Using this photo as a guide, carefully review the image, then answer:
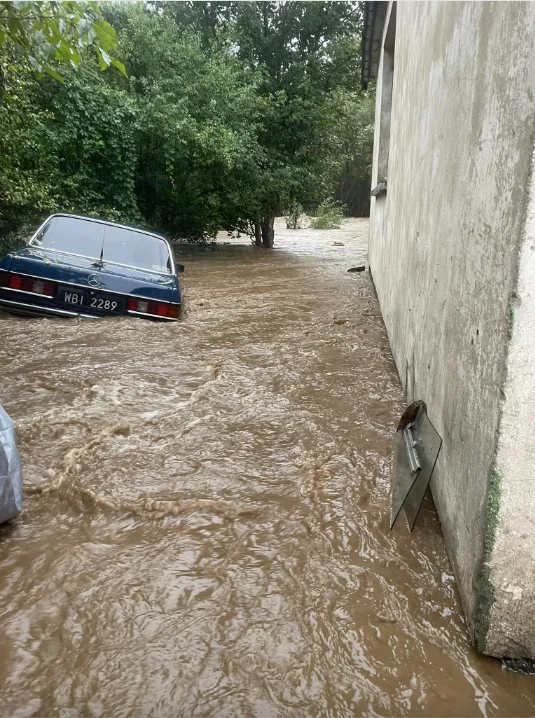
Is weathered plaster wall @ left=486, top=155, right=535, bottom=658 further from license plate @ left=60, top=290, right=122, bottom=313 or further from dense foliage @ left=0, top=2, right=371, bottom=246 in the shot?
dense foliage @ left=0, top=2, right=371, bottom=246

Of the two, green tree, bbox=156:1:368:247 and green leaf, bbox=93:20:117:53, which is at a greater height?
green tree, bbox=156:1:368:247

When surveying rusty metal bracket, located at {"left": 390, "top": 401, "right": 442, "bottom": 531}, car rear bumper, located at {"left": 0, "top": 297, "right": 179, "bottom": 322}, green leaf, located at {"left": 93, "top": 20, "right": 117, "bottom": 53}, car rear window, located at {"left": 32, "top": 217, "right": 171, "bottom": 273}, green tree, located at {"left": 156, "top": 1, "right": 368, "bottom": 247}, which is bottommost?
rusty metal bracket, located at {"left": 390, "top": 401, "right": 442, "bottom": 531}

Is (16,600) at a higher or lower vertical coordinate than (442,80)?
lower

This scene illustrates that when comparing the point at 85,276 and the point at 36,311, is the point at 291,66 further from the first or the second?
the point at 36,311

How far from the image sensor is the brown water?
6.45 ft

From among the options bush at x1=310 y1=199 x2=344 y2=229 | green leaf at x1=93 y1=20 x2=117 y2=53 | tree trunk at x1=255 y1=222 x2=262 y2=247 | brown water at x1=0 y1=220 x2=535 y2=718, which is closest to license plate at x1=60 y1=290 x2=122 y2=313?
brown water at x1=0 y1=220 x2=535 y2=718

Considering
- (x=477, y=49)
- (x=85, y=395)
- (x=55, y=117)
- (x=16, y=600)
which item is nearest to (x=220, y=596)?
(x=16, y=600)

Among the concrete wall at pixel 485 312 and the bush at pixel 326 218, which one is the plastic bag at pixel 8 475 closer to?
the concrete wall at pixel 485 312

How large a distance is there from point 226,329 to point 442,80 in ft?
14.2

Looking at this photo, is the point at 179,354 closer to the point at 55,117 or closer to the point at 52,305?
the point at 52,305

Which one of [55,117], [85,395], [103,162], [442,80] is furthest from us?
[103,162]

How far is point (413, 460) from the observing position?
3.07 meters

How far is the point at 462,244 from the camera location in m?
2.49

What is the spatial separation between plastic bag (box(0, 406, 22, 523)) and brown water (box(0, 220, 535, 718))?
151 millimetres
